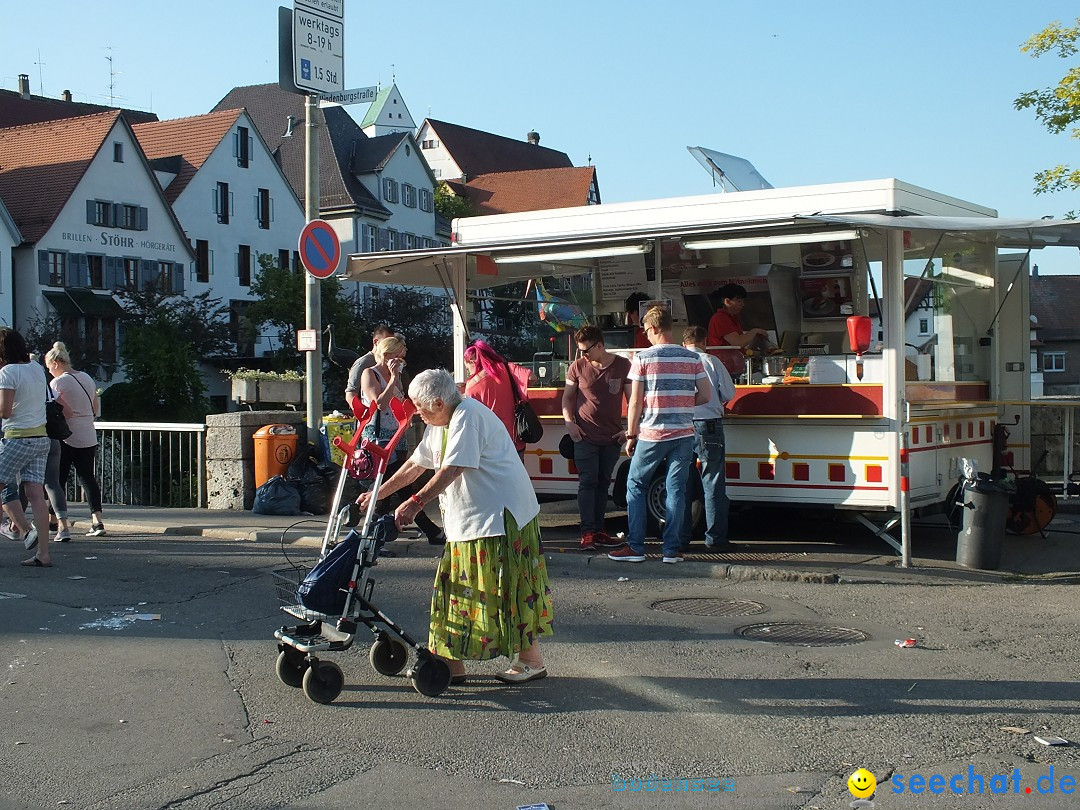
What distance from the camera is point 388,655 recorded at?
619 cm

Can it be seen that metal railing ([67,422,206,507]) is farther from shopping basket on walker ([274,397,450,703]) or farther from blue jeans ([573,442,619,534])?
shopping basket on walker ([274,397,450,703])

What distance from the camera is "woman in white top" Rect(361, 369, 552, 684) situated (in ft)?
18.7

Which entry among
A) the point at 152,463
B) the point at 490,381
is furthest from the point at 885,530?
the point at 152,463

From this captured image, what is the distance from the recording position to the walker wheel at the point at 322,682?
224 inches

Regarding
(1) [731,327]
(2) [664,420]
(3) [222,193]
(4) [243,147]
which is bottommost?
(2) [664,420]

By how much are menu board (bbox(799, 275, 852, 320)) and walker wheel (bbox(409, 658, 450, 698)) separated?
25.4 feet

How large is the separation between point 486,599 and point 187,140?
55017 millimetres

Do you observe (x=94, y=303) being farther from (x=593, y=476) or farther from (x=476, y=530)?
(x=476, y=530)

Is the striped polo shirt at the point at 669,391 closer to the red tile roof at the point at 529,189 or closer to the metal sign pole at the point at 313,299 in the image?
the metal sign pole at the point at 313,299

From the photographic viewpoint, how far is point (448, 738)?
17.2 feet

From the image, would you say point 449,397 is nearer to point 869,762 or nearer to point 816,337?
point 869,762

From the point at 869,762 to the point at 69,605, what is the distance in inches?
216

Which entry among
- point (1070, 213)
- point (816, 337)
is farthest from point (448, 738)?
point (1070, 213)

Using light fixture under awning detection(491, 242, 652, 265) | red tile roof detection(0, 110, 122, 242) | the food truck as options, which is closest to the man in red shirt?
the food truck
